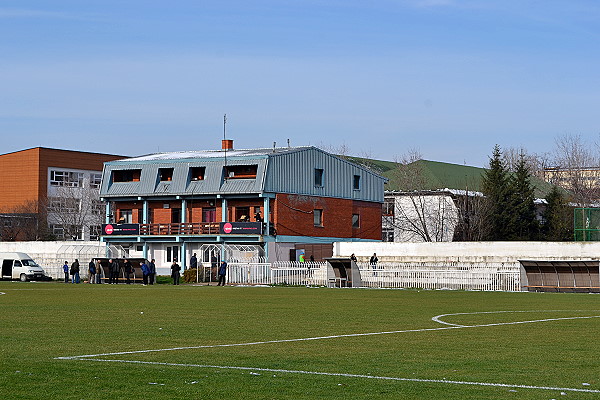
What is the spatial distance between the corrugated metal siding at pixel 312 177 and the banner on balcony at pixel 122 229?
1261 cm

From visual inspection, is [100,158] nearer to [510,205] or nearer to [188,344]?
[510,205]

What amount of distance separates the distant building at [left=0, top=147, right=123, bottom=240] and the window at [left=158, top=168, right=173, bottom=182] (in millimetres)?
28034

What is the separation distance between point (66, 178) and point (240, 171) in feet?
144

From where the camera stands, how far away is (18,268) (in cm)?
7081

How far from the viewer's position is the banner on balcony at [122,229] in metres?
86.1

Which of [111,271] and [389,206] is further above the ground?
[389,206]

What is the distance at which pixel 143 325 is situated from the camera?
840 inches

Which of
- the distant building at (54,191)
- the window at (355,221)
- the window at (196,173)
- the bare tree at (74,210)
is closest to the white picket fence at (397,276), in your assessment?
the window at (196,173)

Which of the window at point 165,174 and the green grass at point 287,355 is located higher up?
the window at point 165,174

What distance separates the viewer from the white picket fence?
170ft

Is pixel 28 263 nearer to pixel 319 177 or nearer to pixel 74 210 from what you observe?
pixel 319 177

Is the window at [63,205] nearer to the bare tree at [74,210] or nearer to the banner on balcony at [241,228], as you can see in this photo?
the bare tree at [74,210]

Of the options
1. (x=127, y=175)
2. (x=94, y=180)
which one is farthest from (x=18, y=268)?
(x=94, y=180)

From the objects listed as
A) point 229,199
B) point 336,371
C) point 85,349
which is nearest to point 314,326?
point 85,349
